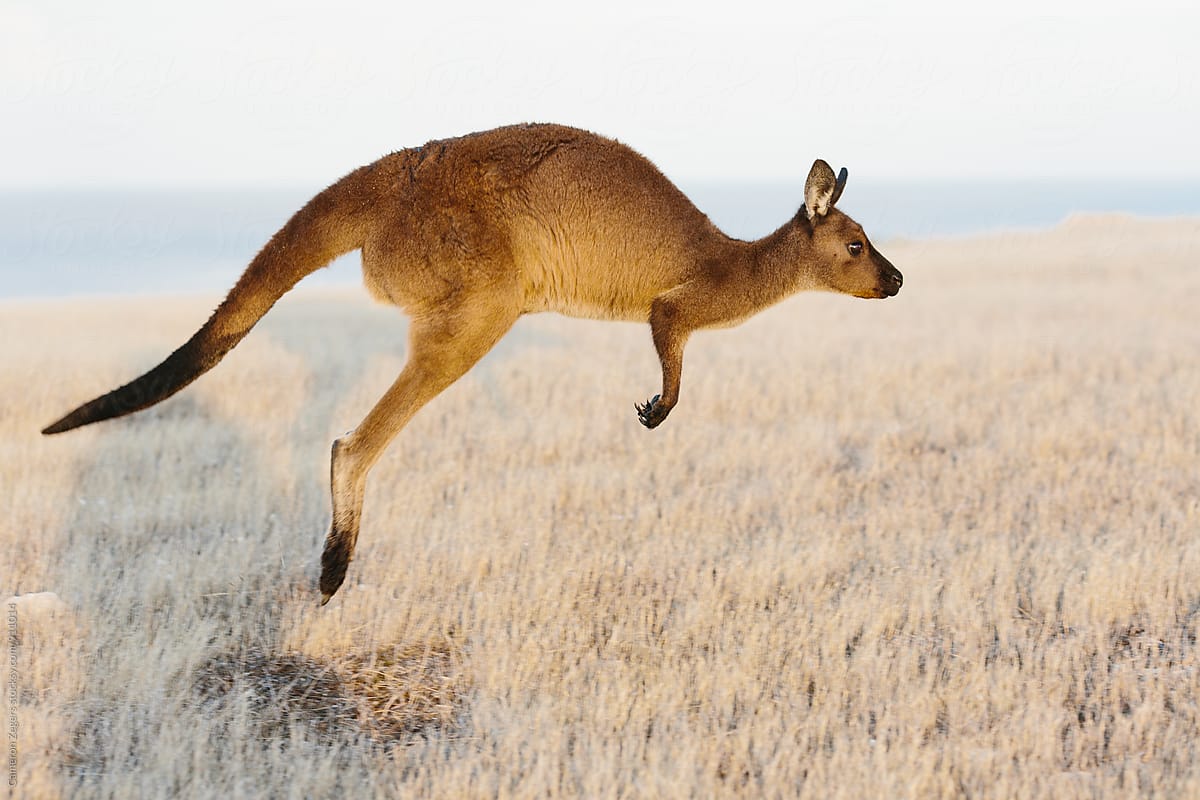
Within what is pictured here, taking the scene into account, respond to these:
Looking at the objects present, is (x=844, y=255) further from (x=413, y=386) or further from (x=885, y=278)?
(x=413, y=386)

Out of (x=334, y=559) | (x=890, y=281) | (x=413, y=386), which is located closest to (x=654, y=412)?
(x=413, y=386)

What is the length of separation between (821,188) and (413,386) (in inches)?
71.8

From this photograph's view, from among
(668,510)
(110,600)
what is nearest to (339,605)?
(110,600)

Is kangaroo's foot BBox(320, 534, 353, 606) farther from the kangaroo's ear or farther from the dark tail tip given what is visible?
the kangaroo's ear

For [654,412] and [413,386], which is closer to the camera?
[654,412]

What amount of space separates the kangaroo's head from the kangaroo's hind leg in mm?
1282

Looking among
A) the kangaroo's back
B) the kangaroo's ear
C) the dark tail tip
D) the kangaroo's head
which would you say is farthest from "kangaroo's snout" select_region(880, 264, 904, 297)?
the dark tail tip

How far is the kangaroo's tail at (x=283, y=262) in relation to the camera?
4.50 metres

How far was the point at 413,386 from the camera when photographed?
4633mm

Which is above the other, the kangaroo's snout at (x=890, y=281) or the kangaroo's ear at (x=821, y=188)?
the kangaroo's ear at (x=821, y=188)

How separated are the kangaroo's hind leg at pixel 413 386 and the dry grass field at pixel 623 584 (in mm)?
927
